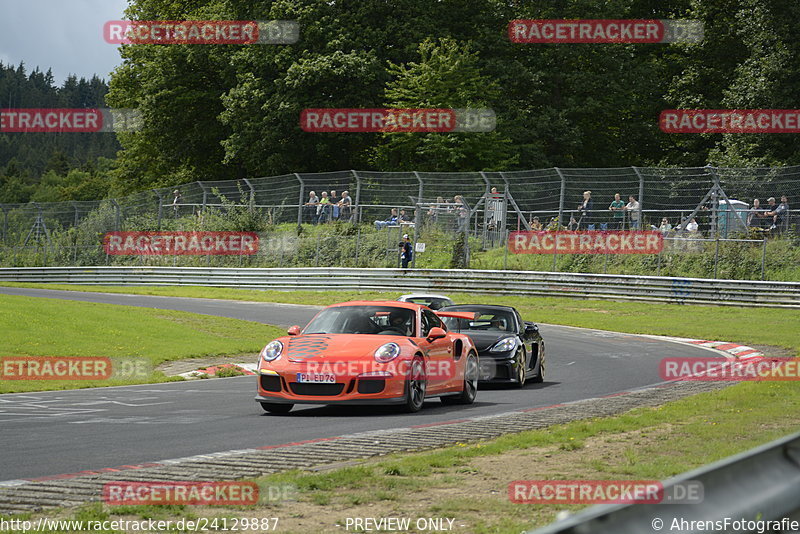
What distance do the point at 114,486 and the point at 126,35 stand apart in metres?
58.1

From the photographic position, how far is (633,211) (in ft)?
111

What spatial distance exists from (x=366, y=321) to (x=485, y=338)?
3.43 m

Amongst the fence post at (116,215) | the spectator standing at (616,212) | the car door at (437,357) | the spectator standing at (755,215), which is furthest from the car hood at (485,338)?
the fence post at (116,215)

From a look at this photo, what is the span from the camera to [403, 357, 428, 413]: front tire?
12.4 metres

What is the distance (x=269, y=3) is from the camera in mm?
55281

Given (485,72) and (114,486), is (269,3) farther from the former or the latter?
(114,486)

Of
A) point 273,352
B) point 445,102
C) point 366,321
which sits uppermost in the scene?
point 445,102

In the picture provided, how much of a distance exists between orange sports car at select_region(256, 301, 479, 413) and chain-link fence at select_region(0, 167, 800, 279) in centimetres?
2079
